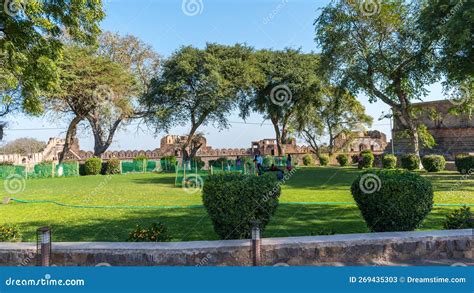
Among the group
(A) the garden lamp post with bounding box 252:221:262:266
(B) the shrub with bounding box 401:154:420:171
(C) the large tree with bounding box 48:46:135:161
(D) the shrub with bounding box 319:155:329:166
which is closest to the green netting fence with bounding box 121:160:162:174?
(C) the large tree with bounding box 48:46:135:161

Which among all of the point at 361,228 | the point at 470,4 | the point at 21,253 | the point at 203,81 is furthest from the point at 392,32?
the point at 21,253

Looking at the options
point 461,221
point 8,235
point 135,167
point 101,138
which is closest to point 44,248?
point 8,235

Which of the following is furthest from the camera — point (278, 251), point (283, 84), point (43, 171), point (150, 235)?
point (283, 84)

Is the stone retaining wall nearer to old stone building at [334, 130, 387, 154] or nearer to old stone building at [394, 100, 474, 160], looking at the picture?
old stone building at [394, 100, 474, 160]

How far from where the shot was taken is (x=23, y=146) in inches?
2815

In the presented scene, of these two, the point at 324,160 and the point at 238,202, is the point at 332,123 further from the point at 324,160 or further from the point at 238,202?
the point at 238,202

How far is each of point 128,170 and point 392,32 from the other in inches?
956

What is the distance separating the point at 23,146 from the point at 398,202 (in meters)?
80.8

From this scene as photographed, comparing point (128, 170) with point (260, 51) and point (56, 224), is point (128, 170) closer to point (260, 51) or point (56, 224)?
point (260, 51)

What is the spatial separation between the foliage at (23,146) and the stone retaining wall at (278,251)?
2922 inches

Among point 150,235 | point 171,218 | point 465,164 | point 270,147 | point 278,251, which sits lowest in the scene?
point 171,218

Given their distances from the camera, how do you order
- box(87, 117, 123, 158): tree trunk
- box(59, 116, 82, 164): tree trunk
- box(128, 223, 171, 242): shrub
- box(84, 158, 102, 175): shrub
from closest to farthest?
box(128, 223, 171, 242): shrub < box(84, 158, 102, 175): shrub < box(59, 116, 82, 164): tree trunk < box(87, 117, 123, 158): tree trunk

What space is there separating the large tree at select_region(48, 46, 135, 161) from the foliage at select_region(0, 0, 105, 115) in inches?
853

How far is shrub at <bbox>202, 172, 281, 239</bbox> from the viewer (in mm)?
5422
